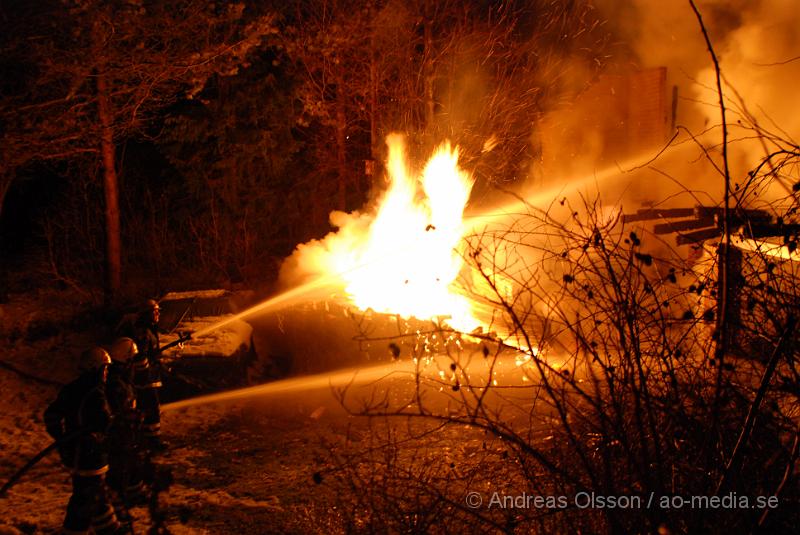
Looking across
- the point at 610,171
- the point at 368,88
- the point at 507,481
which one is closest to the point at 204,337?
the point at 507,481

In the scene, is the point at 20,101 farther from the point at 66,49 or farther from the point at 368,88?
the point at 368,88

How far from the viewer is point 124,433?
602 centimetres

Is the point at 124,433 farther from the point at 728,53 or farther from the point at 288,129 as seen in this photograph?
the point at 728,53

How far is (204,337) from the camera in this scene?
29.9 feet

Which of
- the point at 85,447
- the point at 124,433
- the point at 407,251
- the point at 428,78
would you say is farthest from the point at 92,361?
the point at 428,78

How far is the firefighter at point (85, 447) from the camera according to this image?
15.3 feet

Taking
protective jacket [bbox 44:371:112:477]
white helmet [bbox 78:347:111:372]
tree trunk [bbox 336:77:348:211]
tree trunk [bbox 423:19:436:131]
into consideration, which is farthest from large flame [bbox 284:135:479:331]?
protective jacket [bbox 44:371:112:477]

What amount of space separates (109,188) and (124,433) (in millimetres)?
7130

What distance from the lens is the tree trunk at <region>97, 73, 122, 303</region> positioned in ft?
35.9

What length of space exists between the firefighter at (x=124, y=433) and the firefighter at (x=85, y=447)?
0.39 metres

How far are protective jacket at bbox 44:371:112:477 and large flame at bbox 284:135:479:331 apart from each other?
213 inches

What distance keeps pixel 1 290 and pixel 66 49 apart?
5752mm

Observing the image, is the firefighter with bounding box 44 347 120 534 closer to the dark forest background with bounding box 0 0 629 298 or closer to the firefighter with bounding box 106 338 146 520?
the firefighter with bounding box 106 338 146 520

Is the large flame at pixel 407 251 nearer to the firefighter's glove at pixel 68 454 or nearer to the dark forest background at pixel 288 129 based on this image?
the dark forest background at pixel 288 129
